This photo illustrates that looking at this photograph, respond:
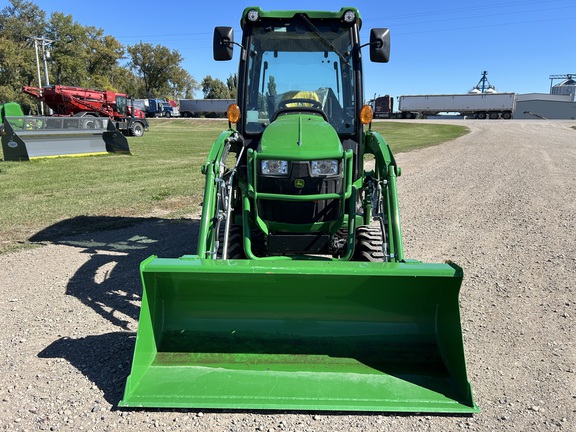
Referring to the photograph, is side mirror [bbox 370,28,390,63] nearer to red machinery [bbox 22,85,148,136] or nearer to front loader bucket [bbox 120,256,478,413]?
front loader bucket [bbox 120,256,478,413]

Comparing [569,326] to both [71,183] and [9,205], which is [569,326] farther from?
[71,183]

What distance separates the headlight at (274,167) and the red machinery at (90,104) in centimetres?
2548

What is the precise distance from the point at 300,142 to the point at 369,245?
1.12 meters

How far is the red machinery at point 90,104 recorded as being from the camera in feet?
91.5

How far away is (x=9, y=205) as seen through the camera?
8719 millimetres

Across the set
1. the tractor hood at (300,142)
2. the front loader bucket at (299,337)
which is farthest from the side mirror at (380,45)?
the front loader bucket at (299,337)

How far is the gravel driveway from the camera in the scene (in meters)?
2.84

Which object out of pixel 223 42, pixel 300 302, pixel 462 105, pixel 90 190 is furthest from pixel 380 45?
pixel 462 105

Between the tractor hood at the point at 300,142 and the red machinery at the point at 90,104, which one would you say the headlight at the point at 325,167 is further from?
the red machinery at the point at 90,104

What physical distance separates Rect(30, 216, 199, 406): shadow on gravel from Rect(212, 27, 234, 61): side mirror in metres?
2.41

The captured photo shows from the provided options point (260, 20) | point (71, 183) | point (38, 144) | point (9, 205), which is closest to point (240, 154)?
point (260, 20)

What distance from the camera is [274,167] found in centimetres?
398

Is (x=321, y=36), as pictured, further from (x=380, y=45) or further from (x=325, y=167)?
(x=325, y=167)

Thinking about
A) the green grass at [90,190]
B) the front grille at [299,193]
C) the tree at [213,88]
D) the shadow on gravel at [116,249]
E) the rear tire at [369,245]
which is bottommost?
the shadow on gravel at [116,249]
